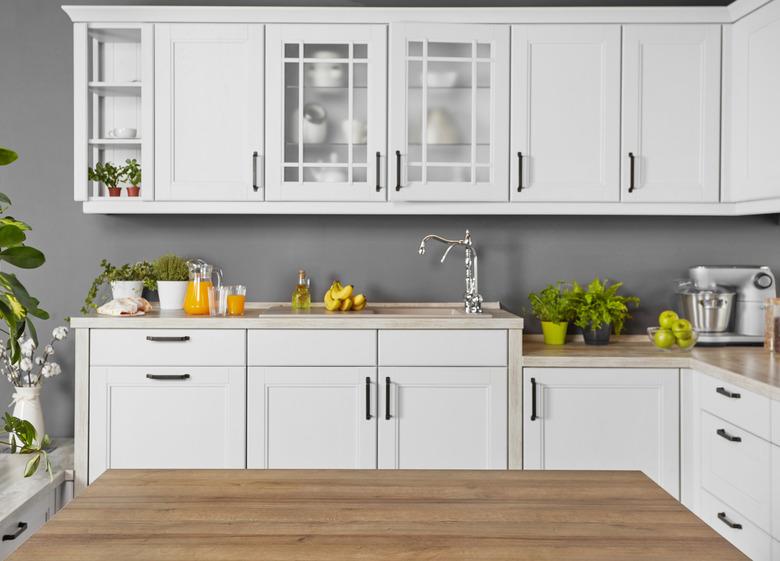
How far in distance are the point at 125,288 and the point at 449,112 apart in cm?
166

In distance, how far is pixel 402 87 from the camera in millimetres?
3199

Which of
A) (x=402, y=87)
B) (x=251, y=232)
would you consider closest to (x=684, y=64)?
(x=402, y=87)

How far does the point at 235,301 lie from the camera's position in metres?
3.17

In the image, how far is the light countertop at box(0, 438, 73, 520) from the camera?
8.96 feet

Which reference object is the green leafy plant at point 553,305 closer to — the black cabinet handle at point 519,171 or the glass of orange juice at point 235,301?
the black cabinet handle at point 519,171

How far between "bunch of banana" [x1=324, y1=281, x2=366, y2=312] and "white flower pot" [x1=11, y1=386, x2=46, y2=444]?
1.36 metres

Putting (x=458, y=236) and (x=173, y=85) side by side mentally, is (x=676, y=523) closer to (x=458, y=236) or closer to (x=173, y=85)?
(x=458, y=236)

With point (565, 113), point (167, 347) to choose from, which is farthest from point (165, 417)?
point (565, 113)

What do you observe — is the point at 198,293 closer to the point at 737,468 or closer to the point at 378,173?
the point at 378,173

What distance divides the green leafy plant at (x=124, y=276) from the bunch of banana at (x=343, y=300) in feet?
2.73

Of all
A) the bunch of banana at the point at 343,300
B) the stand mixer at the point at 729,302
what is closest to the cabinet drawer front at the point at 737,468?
the stand mixer at the point at 729,302

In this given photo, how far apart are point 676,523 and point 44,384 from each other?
10.7ft

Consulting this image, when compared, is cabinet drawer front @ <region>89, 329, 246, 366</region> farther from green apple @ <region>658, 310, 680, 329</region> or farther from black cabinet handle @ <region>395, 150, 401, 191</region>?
green apple @ <region>658, 310, 680, 329</region>

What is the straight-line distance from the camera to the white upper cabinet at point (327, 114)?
10.5 ft
